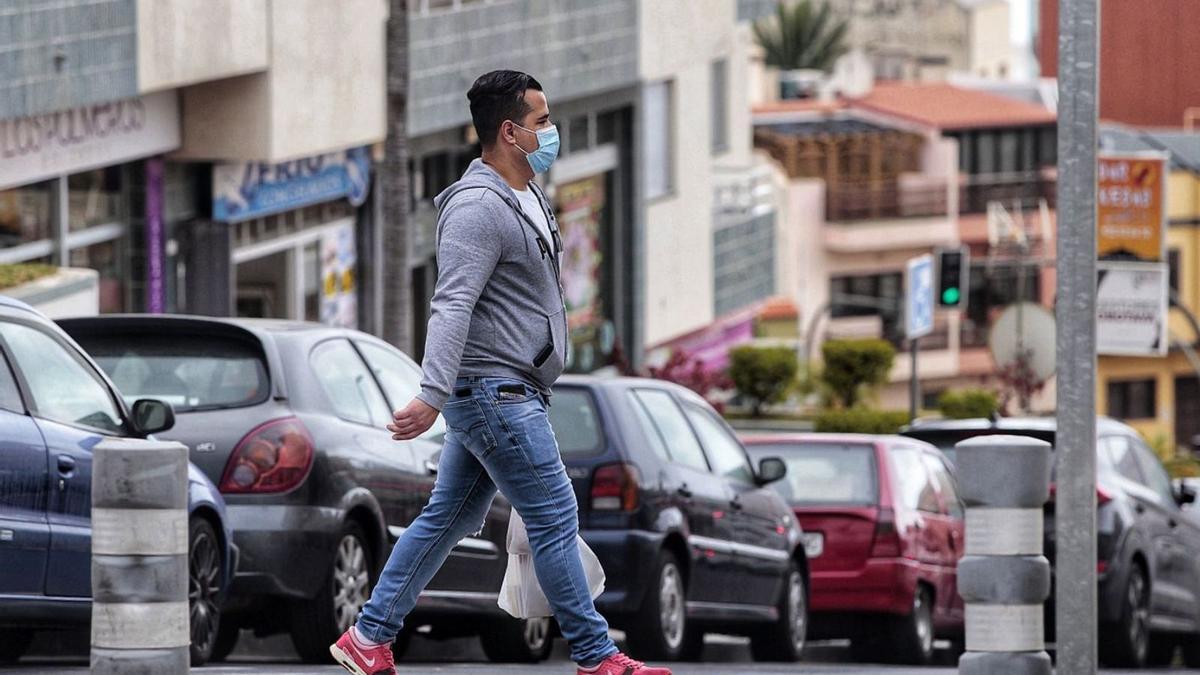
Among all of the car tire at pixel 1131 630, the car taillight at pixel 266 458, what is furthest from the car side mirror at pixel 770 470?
the car taillight at pixel 266 458

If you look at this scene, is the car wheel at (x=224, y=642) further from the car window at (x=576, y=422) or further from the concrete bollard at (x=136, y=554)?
the concrete bollard at (x=136, y=554)

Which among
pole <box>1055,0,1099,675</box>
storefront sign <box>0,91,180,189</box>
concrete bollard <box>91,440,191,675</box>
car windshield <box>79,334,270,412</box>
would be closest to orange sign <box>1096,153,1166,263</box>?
storefront sign <box>0,91,180,189</box>

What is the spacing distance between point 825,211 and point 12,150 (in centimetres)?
5833

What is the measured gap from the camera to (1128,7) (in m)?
13.6

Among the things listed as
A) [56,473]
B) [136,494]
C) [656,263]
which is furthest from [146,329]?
[656,263]

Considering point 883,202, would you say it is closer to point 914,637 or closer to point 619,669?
point 914,637

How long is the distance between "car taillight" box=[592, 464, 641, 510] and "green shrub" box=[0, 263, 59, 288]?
595cm

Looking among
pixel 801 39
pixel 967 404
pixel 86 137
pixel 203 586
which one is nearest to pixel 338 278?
pixel 86 137

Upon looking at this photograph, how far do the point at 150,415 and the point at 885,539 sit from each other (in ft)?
24.2

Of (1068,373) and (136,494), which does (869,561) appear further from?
(136,494)

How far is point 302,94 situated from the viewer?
1056 inches

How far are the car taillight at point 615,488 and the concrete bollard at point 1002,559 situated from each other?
4.98 metres

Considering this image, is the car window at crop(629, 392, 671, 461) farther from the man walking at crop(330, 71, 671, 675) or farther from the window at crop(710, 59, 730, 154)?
the window at crop(710, 59, 730, 154)

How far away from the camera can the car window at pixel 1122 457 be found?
1748 centimetres
